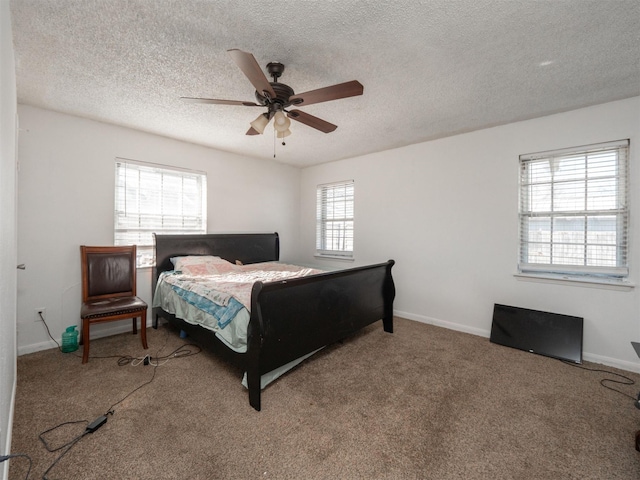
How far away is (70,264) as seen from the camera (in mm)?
2906

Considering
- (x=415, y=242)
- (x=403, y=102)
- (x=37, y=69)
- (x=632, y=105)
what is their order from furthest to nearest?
(x=415, y=242) < (x=403, y=102) < (x=632, y=105) < (x=37, y=69)

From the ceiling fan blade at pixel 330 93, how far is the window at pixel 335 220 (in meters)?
2.69

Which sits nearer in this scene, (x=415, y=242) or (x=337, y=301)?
(x=337, y=301)

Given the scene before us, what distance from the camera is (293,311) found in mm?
2146

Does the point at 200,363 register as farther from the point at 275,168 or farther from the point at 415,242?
the point at 275,168

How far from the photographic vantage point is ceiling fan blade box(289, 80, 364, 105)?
1.72 m

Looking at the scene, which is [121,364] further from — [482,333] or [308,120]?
[482,333]

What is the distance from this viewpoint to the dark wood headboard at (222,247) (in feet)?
11.3

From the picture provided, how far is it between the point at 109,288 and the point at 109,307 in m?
0.46

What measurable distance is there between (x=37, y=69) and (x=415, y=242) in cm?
409

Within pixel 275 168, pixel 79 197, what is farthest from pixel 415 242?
pixel 79 197

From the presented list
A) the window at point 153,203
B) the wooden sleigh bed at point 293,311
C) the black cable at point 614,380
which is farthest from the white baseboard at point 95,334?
the black cable at point 614,380

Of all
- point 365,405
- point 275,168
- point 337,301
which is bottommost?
point 365,405

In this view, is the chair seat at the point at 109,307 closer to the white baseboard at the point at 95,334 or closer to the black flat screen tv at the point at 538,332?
the white baseboard at the point at 95,334
